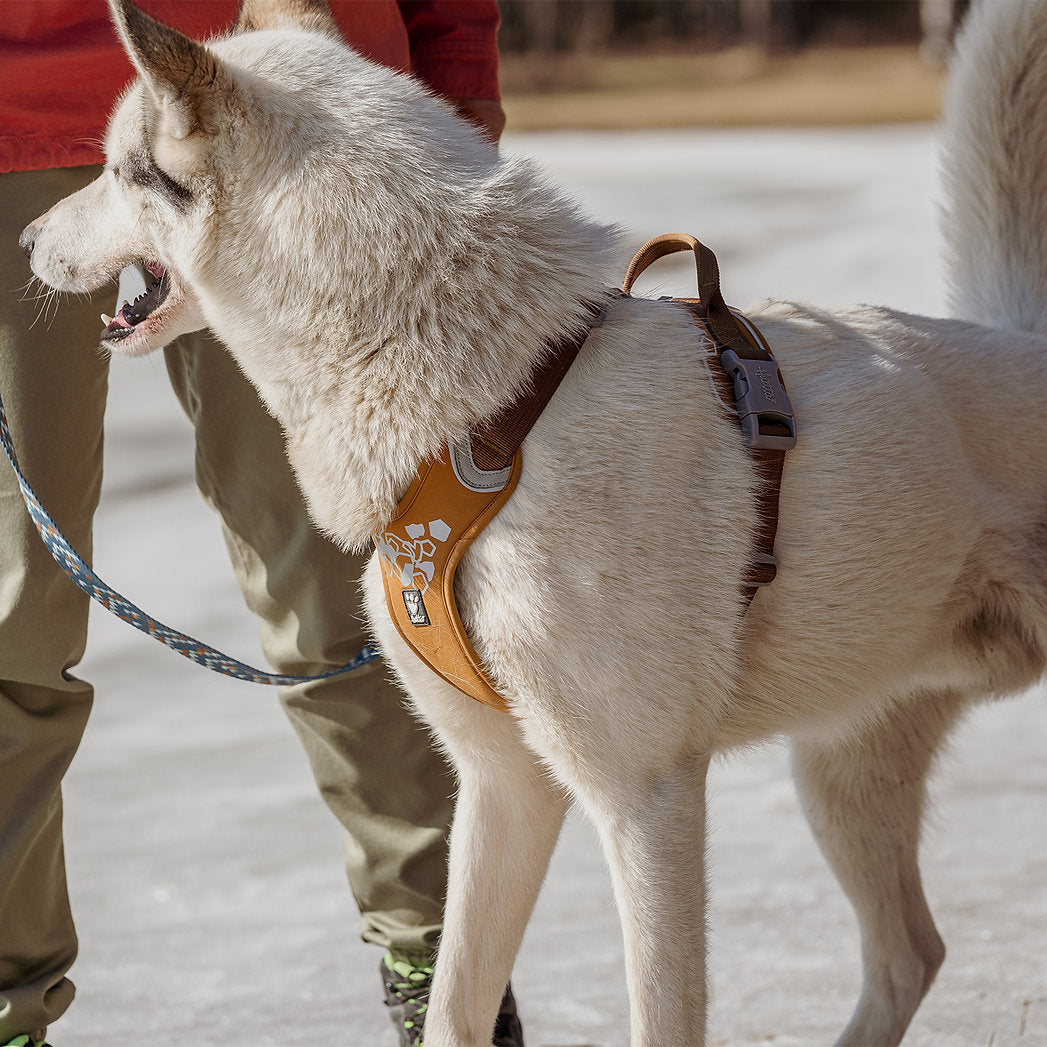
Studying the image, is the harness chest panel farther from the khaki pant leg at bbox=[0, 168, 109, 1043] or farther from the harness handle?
the khaki pant leg at bbox=[0, 168, 109, 1043]

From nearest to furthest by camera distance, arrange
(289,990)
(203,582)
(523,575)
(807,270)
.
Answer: (523,575)
(289,990)
(203,582)
(807,270)

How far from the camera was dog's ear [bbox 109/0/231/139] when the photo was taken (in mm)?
1593

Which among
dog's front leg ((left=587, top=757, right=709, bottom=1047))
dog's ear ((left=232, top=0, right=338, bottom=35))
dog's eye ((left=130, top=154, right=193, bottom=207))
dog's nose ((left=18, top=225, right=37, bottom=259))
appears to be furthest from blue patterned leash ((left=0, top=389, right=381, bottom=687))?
dog's ear ((left=232, top=0, right=338, bottom=35))

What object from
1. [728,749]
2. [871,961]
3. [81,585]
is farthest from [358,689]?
[871,961]

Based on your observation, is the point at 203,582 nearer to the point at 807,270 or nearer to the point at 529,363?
the point at 529,363

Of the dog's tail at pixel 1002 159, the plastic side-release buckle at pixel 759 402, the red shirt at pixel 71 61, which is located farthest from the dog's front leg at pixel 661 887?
the red shirt at pixel 71 61

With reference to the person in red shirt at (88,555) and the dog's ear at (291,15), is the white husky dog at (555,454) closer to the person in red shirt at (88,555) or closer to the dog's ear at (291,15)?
the dog's ear at (291,15)

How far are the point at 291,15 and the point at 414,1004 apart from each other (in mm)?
1629

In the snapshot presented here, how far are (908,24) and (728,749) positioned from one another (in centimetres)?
2892

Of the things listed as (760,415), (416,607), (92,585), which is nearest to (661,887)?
(416,607)

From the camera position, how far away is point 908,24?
27703 millimetres

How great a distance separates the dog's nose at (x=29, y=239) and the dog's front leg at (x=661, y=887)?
1116mm

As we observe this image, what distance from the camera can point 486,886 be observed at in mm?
1987

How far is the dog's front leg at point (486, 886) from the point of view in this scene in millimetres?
1963
